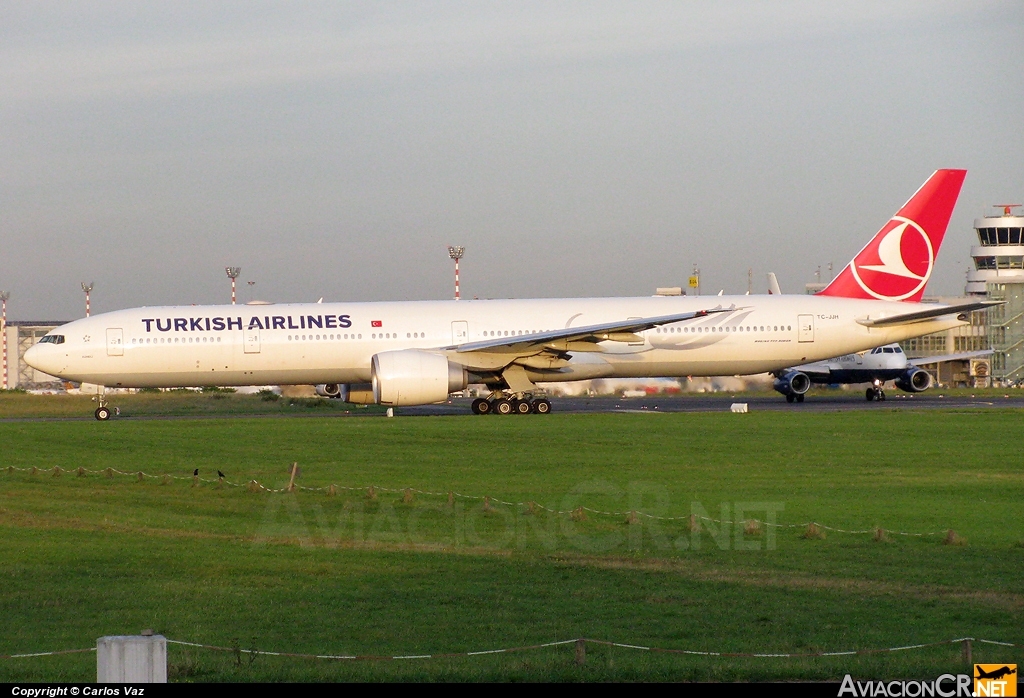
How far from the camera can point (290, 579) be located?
12.2 meters

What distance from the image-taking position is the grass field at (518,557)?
30.7 ft

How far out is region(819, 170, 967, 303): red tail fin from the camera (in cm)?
3712

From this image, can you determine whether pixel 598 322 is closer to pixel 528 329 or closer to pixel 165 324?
pixel 528 329

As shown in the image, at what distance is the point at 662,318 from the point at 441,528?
18.2 metres

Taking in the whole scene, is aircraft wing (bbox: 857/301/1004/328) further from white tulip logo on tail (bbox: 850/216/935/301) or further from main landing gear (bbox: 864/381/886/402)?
main landing gear (bbox: 864/381/886/402)

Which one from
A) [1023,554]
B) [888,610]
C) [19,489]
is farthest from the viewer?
[19,489]

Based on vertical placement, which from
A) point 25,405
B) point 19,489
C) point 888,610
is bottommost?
point 888,610

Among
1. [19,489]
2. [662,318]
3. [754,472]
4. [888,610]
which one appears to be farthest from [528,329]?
[888,610]

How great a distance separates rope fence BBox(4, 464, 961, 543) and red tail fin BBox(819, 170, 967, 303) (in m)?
23.3

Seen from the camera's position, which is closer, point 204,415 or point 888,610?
point 888,610

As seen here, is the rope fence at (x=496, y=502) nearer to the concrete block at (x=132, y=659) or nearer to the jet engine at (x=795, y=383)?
the concrete block at (x=132, y=659)

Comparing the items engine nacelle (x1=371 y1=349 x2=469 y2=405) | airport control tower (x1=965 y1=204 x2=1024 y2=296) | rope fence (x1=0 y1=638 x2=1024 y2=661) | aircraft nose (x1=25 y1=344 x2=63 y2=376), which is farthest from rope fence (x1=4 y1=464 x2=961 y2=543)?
airport control tower (x1=965 y1=204 x2=1024 y2=296)

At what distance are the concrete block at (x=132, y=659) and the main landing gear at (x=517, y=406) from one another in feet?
93.1

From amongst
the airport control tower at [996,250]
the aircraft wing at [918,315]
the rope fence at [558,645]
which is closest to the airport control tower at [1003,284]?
the airport control tower at [996,250]
